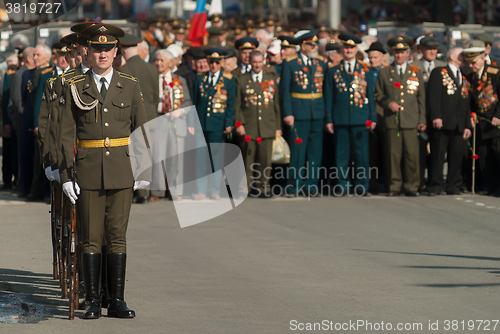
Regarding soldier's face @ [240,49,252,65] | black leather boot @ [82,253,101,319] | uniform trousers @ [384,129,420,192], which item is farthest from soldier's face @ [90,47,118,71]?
uniform trousers @ [384,129,420,192]

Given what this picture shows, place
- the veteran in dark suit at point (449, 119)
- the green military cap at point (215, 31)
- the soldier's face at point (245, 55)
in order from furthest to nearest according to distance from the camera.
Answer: the green military cap at point (215, 31) → the soldier's face at point (245, 55) → the veteran in dark suit at point (449, 119)

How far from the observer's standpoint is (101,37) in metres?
6.18

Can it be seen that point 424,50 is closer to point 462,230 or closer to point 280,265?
point 462,230

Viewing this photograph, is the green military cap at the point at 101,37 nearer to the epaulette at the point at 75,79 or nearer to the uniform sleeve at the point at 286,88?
the epaulette at the point at 75,79

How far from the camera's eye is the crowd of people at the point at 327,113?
12.2 meters

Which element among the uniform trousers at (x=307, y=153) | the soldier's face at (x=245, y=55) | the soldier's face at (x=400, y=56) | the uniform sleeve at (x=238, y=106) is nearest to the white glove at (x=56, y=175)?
→ the uniform sleeve at (x=238, y=106)

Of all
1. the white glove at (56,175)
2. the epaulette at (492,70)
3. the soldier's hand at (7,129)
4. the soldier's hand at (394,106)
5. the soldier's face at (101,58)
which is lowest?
the soldier's hand at (7,129)

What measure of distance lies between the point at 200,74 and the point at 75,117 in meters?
6.09

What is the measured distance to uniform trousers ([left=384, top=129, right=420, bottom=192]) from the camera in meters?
12.7

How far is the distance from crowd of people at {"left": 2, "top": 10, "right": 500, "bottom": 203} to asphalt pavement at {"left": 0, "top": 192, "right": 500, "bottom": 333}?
39.0 inches

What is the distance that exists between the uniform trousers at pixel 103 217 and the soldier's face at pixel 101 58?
2.69 feet

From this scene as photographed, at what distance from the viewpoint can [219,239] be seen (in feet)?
Result: 30.8

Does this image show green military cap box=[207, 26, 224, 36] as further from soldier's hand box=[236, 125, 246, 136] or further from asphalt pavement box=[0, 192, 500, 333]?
asphalt pavement box=[0, 192, 500, 333]

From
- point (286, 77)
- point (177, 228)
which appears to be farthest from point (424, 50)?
point (177, 228)
